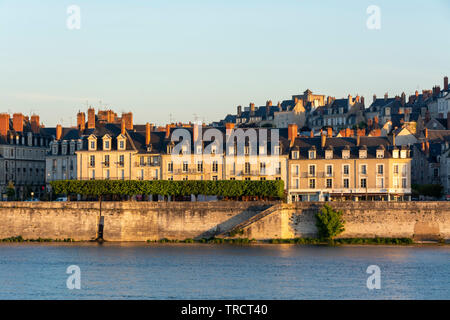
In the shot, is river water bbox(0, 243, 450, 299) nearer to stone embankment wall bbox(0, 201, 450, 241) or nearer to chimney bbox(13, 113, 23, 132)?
stone embankment wall bbox(0, 201, 450, 241)

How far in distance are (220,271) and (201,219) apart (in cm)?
1298

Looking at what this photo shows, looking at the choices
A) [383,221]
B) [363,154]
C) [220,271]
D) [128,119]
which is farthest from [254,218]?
[128,119]

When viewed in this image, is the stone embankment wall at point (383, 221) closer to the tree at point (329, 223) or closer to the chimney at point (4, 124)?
the tree at point (329, 223)

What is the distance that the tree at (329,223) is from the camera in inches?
2350

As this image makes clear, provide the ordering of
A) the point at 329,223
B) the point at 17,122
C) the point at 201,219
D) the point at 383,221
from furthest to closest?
the point at 17,122 < the point at 201,219 < the point at 383,221 < the point at 329,223

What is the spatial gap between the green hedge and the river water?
6.58 meters

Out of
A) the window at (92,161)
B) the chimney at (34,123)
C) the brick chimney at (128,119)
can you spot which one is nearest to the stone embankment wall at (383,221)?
the window at (92,161)

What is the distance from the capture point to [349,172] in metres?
68.2

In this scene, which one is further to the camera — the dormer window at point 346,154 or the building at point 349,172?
the dormer window at point 346,154

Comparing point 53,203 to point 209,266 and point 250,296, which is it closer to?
point 209,266

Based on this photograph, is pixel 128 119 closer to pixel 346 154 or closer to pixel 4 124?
pixel 4 124

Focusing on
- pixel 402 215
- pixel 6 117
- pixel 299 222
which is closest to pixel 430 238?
pixel 402 215

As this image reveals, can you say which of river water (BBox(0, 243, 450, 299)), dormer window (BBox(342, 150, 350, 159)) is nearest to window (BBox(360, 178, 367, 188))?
dormer window (BBox(342, 150, 350, 159))
